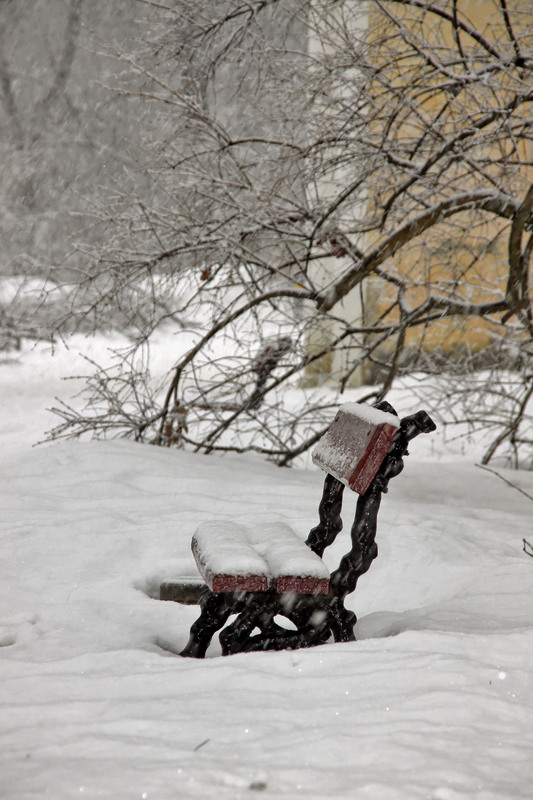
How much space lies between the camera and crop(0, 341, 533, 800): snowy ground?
1.75m

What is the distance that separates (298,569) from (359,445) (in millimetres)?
519

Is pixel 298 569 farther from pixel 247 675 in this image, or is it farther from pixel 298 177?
pixel 298 177

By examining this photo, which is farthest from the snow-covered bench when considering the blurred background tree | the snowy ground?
the blurred background tree

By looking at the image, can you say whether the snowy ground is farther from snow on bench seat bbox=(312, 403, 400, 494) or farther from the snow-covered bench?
snow on bench seat bbox=(312, 403, 400, 494)

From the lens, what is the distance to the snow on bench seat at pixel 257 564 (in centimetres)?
255

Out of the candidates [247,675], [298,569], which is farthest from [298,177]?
[247,675]

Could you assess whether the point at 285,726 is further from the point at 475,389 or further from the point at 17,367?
the point at 17,367

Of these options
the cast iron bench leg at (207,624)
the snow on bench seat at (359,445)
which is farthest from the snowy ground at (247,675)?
the snow on bench seat at (359,445)

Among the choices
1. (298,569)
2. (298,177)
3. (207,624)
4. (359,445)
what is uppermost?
(298,177)

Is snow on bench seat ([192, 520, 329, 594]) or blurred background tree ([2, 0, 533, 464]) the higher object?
blurred background tree ([2, 0, 533, 464])

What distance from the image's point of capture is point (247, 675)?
2305 millimetres

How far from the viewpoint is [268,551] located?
2852mm

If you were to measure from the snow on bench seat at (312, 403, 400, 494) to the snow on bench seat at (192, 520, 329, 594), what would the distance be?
0.32m

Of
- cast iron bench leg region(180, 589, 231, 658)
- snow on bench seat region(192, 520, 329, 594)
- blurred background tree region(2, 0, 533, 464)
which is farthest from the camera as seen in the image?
blurred background tree region(2, 0, 533, 464)
